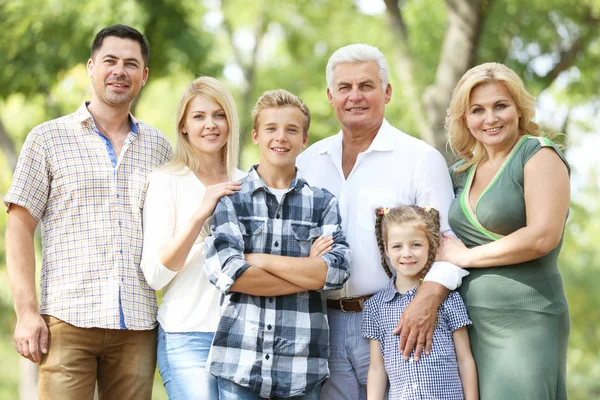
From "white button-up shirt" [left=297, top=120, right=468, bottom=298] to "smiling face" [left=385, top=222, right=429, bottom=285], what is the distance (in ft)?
0.73

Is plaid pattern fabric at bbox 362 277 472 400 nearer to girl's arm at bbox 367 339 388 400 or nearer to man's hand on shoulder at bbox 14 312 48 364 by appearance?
girl's arm at bbox 367 339 388 400

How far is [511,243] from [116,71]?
83.0 inches

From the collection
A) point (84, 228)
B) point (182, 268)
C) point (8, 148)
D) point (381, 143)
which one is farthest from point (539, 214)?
point (8, 148)

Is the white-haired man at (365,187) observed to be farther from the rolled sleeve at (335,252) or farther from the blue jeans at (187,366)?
the blue jeans at (187,366)

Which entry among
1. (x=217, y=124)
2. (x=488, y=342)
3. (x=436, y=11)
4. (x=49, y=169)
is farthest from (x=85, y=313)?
(x=436, y=11)

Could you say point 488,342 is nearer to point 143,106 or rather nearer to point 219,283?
point 219,283

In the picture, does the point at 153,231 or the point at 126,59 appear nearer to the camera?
the point at 153,231

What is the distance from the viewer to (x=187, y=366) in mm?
3572

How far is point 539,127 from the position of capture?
3.74 meters

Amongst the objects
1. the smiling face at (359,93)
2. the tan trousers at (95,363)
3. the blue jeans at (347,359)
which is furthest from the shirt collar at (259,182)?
the tan trousers at (95,363)

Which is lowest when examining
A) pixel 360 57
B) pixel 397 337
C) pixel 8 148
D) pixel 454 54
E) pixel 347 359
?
pixel 347 359

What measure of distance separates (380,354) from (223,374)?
28.8 inches

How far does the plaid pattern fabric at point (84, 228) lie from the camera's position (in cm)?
376

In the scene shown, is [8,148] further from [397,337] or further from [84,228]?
[397,337]
